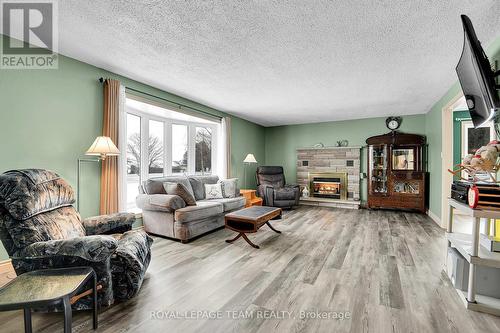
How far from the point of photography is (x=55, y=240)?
1.64 metres

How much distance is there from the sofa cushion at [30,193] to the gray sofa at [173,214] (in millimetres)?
1323

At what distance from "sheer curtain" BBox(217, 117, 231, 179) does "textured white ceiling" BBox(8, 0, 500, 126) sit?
4.45 ft

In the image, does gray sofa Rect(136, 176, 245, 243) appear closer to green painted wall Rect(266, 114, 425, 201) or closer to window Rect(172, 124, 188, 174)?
window Rect(172, 124, 188, 174)

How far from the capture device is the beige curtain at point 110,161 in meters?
3.09

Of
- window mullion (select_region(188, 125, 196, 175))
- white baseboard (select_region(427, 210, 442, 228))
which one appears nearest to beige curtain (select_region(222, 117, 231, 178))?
window mullion (select_region(188, 125, 196, 175))

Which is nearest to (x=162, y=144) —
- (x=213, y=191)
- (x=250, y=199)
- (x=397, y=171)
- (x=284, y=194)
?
(x=213, y=191)

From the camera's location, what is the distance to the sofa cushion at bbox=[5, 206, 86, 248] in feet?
5.03

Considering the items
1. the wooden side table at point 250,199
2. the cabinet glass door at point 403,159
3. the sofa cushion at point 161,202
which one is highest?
the cabinet glass door at point 403,159

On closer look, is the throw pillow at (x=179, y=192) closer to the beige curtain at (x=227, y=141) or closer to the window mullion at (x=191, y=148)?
the window mullion at (x=191, y=148)

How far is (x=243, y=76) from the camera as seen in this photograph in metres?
3.34

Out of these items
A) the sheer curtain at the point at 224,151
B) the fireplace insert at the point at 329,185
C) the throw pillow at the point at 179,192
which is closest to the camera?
the throw pillow at the point at 179,192

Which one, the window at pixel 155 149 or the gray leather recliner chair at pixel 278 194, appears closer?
the window at pixel 155 149

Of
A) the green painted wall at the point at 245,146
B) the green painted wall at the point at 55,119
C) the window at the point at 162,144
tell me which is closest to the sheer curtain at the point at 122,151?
the window at the point at 162,144

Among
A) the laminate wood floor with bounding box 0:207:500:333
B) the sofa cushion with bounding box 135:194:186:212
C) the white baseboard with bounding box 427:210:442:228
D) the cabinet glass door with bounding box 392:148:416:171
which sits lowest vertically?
the laminate wood floor with bounding box 0:207:500:333
